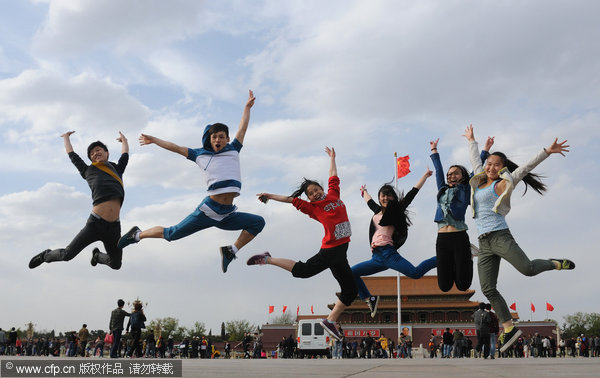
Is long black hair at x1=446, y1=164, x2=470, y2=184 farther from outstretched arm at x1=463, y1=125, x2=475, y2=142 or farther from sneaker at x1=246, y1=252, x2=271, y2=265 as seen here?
sneaker at x1=246, y1=252, x2=271, y2=265

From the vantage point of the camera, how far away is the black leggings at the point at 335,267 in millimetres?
7758

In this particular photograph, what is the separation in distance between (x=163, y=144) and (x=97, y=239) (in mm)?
2090

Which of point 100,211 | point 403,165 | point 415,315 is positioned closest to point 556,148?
point 100,211

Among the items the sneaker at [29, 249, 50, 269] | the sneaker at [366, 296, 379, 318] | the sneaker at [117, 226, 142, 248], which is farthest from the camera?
the sneaker at [29, 249, 50, 269]

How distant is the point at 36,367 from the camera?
4.77 meters

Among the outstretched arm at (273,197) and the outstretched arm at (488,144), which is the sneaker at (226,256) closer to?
the outstretched arm at (273,197)

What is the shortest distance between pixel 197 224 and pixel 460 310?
41093 millimetres

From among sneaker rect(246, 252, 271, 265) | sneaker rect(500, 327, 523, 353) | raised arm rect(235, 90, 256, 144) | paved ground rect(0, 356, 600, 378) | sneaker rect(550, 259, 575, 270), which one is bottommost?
paved ground rect(0, 356, 600, 378)

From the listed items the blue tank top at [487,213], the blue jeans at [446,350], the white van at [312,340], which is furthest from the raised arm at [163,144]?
the white van at [312,340]

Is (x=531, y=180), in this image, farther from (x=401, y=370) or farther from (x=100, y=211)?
(x=100, y=211)

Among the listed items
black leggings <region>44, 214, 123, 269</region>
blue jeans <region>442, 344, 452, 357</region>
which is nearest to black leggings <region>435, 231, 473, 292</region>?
black leggings <region>44, 214, 123, 269</region>

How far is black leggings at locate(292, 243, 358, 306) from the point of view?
7758 mm

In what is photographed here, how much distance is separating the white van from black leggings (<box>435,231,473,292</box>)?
17045 mm

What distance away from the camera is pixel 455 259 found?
24.1 ft
